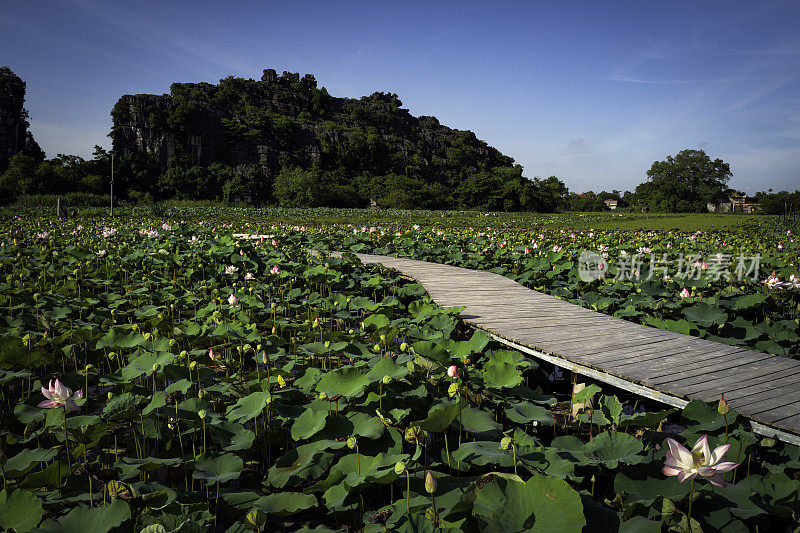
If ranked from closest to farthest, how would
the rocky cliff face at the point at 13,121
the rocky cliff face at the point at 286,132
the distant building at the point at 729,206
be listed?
1. the distant building at the point at 729,206
2. the rocky cliff face at the point at 286,132
3. the rocky cliff face at the point at 13,121

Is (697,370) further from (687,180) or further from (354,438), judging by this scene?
(687,180)

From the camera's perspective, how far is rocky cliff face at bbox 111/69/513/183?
193ft

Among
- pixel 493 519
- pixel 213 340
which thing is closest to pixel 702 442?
pixel 493 519

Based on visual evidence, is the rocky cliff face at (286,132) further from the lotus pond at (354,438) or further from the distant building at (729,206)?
the lotus pond at (354,438)

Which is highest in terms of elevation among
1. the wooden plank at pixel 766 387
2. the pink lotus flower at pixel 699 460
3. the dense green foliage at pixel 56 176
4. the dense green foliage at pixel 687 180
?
the dense green foliage at pixel 687 180

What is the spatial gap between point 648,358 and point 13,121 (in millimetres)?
83772

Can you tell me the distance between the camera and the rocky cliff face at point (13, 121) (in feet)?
198

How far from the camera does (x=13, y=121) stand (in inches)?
2454

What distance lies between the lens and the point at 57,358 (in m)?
2.80

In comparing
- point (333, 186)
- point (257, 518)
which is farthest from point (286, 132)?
point (257, 518)

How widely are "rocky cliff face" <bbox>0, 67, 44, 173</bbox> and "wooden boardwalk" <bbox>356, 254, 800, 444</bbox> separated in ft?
248

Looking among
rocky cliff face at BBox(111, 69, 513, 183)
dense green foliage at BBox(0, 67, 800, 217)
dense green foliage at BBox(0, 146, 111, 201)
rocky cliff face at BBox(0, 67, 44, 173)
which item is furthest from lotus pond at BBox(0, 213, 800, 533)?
rocky cliff face at BBox(0, 67, 44, 173)

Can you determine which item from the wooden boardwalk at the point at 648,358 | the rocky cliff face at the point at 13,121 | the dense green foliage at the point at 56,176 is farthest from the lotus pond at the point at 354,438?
the rocky cliff face at the point at 13,121

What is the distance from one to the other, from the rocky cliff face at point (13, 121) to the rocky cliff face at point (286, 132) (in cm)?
1682
